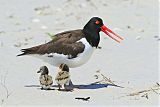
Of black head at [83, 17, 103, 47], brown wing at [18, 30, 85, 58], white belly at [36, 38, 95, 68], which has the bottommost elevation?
white belly at [36, 38, 95, 68]

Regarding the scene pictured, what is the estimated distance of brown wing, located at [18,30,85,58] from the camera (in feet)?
23.7

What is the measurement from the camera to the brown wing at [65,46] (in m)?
7.24

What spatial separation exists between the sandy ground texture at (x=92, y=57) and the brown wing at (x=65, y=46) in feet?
1.51

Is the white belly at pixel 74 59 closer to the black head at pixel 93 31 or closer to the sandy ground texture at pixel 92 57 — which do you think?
the black head at pixel 93 31

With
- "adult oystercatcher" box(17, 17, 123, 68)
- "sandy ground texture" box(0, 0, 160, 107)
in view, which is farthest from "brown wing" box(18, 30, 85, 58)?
"sandy ground texture" box(0, 0, 160, 107)

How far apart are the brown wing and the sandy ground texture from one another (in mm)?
461

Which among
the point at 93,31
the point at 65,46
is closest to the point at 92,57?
the point at 93,31

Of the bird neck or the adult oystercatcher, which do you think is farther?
the bird neck

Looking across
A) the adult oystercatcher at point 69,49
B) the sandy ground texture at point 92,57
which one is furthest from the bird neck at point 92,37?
the sandy ground texture at point 92,57

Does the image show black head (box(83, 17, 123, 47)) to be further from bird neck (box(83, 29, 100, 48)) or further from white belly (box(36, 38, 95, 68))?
white belly (box(36, 38, 95, 68))

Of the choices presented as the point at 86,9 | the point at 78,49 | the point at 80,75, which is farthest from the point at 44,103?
the point at 86,9

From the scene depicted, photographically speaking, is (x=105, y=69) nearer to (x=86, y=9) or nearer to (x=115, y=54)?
(x=115, y=54)

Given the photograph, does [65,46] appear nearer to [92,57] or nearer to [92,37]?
[92,37]

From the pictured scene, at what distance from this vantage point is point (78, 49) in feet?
23.7
